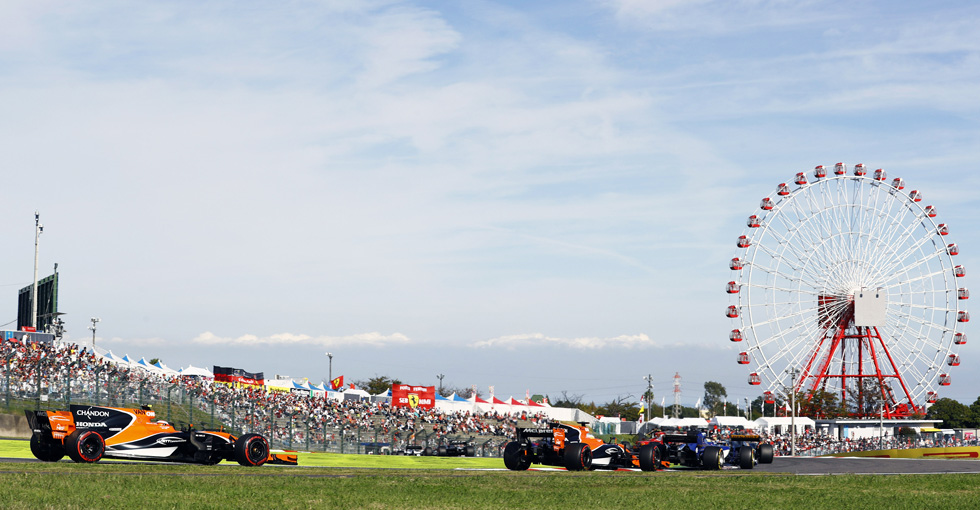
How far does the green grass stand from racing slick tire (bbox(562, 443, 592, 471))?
2.38 metres

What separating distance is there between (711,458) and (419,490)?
1771 cm

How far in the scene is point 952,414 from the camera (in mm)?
137000

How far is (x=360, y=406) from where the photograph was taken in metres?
68.2

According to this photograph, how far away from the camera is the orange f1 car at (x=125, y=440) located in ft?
83.7

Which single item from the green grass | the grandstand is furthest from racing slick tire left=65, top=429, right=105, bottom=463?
the grandstand

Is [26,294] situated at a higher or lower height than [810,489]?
higher

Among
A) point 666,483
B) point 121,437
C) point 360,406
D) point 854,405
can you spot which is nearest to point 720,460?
point 666,483

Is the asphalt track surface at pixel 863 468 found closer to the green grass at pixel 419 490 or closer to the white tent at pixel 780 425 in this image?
the green grass at pixel 419 490

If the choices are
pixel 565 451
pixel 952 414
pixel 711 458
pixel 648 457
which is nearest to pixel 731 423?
pixel 711 458

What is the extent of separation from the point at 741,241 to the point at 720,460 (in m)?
49.9

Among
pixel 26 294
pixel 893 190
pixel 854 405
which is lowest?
pixel 854 405

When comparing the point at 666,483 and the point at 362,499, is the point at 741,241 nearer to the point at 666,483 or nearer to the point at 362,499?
the point at 666,483

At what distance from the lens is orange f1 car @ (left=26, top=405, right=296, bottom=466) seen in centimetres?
2552

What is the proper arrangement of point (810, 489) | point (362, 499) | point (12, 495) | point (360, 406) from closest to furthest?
1. point (12, 495)
2. point (362, 499)
3. point (810, 489)
4. point (360, 406)
